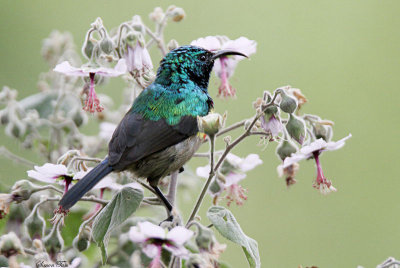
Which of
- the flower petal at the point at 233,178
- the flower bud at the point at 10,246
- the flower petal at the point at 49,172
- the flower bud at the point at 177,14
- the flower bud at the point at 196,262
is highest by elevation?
the flower bud at the point at 177,14

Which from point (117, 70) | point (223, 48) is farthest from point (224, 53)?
point (117, 70)

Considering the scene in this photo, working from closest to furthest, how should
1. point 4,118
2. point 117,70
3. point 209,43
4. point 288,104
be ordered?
point 288,104 → point 117,70 → point 209,43 → point 4,118

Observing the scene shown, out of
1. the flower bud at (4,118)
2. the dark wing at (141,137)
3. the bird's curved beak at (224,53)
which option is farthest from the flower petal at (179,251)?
the flower bud at (4,118)

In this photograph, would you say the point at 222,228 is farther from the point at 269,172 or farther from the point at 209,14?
the point at 209,14

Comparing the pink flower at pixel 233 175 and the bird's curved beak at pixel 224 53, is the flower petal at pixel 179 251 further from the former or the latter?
Result: the bird's curved beak at pixel 224 53

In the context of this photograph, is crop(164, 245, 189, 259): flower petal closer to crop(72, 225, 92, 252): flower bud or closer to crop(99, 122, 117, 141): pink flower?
crop(72, 225, 92, 252): flower bud

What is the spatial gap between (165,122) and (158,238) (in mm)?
456

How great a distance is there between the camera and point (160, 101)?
1742 mm

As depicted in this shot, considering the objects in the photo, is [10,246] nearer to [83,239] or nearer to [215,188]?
[83,239]

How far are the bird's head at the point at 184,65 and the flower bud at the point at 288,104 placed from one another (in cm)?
39

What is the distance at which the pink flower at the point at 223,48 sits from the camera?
1.69 metres

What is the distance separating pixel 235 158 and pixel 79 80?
51 cm

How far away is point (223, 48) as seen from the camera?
5.72ft

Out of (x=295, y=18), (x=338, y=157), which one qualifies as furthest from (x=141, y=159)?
(x=295, y=18)
